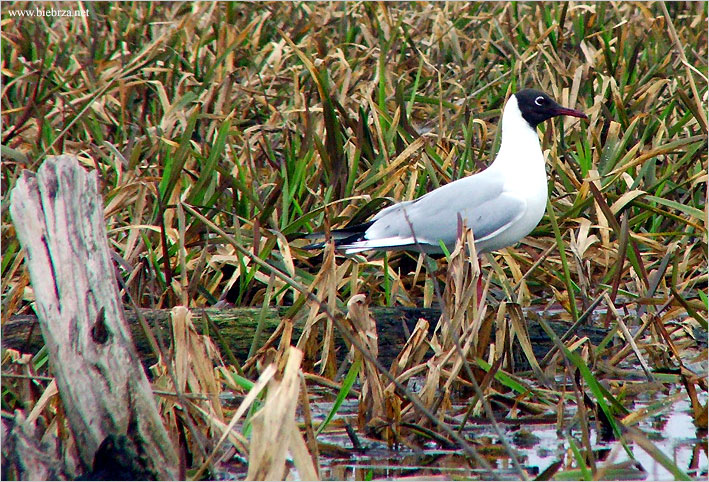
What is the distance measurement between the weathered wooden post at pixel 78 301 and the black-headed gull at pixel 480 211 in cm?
156

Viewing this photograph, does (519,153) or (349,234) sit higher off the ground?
(519,153)

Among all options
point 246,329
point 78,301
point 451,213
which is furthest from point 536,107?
point 78,301

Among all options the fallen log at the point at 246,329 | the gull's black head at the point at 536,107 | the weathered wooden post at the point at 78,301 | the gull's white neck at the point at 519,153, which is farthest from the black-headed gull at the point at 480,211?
the weathered wooden post at the point at 78,301

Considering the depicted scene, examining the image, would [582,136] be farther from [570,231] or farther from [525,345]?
[525,345]

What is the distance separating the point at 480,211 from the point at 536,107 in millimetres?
720

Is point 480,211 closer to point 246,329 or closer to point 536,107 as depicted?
point 536,107

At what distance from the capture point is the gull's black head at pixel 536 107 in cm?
456

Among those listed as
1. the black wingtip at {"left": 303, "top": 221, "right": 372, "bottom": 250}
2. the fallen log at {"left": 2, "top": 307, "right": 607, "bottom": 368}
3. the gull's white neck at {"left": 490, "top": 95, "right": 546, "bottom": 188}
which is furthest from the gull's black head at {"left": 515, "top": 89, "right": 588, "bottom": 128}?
the fallen log at {"left": 2, "top": 307, "right": 607, "bottom": 368}

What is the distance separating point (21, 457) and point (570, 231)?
250 centimetres

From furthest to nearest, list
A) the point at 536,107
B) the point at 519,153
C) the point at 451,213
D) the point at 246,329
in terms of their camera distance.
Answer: the point at 536,107
the point at 519,153
the point at 451,213
the point at 246,329

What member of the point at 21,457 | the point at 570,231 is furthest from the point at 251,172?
the point at 21,457

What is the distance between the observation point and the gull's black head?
4562mm

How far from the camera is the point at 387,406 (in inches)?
117

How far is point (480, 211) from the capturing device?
4113mm
